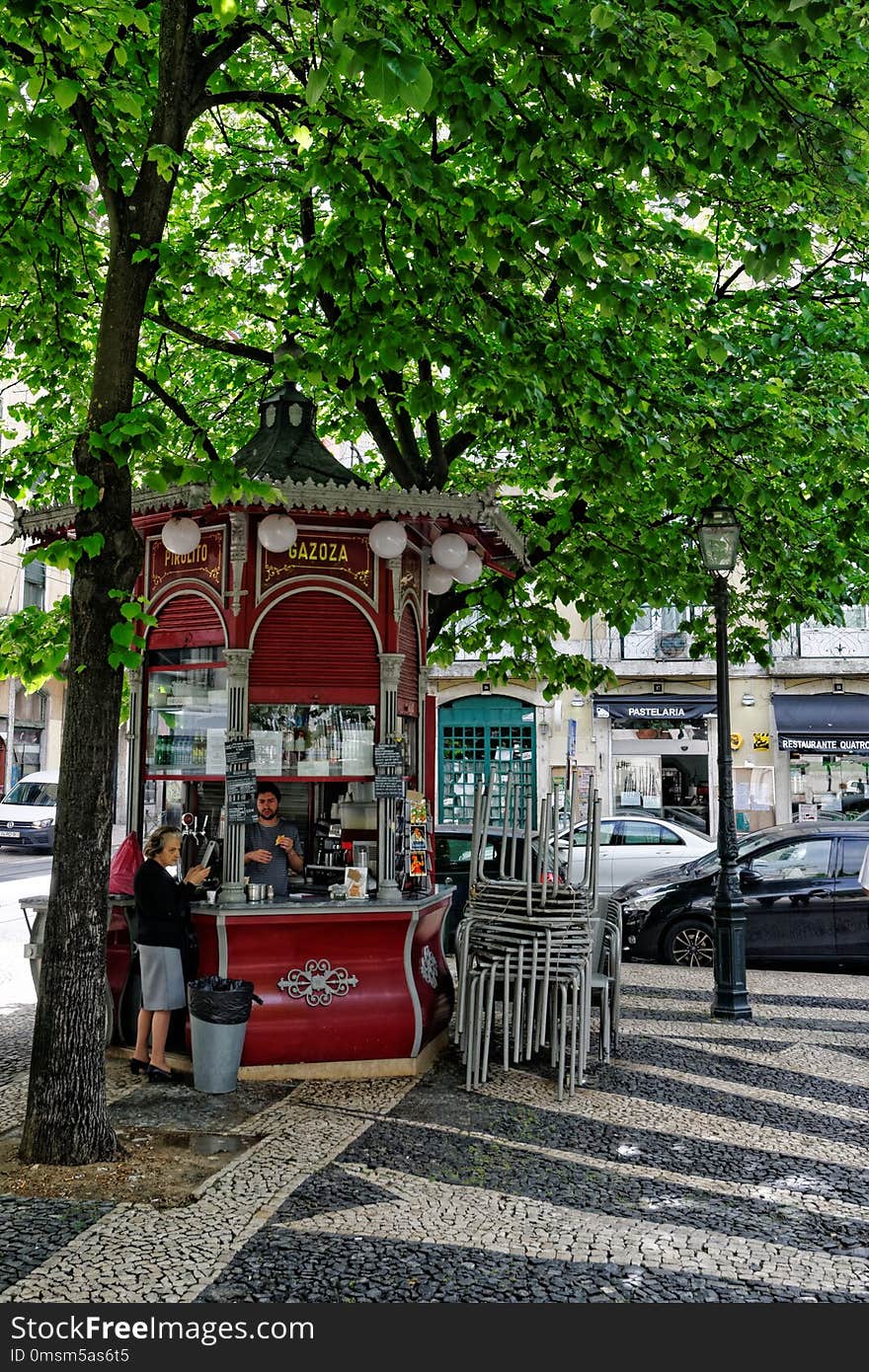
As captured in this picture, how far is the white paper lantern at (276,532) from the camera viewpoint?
298 inches

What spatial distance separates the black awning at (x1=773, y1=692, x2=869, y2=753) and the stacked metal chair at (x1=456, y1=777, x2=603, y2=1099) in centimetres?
1913

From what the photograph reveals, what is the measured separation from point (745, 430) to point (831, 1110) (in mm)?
5187

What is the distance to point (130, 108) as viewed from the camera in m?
5.91

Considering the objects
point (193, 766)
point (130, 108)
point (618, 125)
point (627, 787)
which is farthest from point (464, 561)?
point (627, 787)

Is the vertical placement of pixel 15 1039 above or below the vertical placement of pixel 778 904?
below

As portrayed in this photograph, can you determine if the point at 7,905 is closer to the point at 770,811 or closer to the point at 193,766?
the point at 193,766

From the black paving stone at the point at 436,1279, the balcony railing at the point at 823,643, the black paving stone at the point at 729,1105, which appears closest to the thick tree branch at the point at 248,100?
the black paving stone at the point at 436,1279

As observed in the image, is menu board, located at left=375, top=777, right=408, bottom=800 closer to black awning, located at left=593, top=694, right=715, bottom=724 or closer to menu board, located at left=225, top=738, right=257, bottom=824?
menu board, located at left=225, top=738, right=257, bottom=824

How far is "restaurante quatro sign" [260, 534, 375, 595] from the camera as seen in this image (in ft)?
26.0

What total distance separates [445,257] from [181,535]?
8.59 feet

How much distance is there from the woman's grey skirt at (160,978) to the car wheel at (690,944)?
670 cm

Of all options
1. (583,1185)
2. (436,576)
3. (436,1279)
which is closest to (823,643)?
(436,576)

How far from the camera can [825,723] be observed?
25.6m

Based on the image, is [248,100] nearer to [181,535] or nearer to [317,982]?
[181,535]
